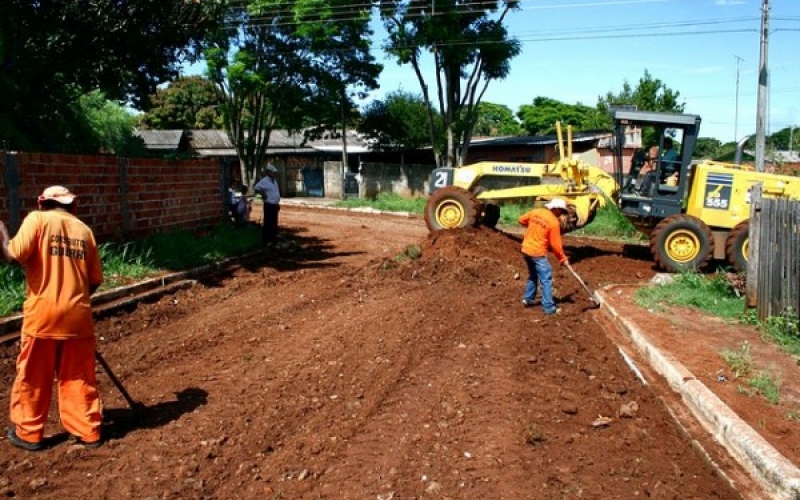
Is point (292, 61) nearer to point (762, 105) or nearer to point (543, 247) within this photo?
point (762, 105)

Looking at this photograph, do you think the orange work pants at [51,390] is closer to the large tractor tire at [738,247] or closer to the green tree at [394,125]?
the large tractor tire at [738,247]

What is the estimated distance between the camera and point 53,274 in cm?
483

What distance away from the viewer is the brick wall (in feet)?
28.0

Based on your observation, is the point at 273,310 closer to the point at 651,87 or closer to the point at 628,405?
the point at 628,405

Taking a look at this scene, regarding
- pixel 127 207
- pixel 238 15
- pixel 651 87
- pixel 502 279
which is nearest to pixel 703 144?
pixel 651 87

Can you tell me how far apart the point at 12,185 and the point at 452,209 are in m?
8.75

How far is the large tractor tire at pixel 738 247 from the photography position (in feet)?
40.8

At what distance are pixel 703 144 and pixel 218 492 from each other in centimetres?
4957

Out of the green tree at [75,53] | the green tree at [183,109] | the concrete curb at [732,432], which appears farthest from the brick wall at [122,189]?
the green tree at [183,109]

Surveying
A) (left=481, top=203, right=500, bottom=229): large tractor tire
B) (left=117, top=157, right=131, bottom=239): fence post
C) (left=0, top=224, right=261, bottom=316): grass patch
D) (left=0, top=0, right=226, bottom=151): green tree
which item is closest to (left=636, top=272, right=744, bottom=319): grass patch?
(left=481, top=203, right=500, bottom=229): large tractor tire

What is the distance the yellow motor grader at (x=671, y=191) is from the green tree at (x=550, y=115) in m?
43.7

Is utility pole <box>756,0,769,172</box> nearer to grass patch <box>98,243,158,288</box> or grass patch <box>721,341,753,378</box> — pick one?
grass patch <box>721,341,753,378</box>

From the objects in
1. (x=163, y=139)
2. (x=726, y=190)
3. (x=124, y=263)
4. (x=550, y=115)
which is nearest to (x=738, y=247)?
(x=726, y=190)

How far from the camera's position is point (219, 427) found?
5184mm
